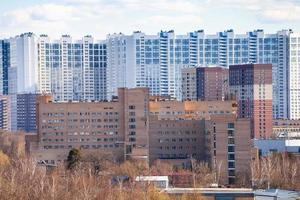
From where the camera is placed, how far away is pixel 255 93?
99.7ft

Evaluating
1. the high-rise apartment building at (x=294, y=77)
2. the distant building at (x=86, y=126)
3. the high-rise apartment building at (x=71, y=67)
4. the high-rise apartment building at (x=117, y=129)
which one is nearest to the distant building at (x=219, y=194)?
the high-rise apartment building at (x=117, y=129)

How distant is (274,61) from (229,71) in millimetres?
8990

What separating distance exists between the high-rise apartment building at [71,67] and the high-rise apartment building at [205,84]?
26.6 feet

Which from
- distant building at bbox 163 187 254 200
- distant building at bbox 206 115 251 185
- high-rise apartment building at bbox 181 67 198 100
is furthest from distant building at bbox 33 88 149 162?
high-rise apartment building at bbox 181 67 198 100

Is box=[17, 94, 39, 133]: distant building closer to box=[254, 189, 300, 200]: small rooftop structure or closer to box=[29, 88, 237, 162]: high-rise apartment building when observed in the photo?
box=[29, 88, 237, 162]: high-rise apartment building

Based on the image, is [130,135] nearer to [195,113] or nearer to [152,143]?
[152,143]

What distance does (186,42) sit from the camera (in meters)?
41.0

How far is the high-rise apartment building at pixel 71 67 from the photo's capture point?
41.0m

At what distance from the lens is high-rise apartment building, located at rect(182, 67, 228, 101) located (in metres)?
32.2

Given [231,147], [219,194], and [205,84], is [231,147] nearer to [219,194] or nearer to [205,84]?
[219,194]

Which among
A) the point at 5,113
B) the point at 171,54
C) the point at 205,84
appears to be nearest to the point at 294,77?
the point at 171,54

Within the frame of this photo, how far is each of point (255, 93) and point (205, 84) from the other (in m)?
2.30

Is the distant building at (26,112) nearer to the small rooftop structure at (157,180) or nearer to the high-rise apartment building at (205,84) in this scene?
the high-rise apartment building at (205,84)

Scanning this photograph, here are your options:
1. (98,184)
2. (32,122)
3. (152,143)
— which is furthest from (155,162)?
(32,122)
